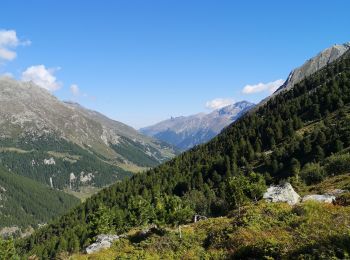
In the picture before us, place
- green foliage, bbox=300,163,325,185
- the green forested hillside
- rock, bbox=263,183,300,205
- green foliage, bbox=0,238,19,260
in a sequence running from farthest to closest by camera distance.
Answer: green foliage, bbox=0,238,19,260 → green foliage, bbox=300,163,325,185 → the green forested hillside → rock, bbox=263,183,300,205

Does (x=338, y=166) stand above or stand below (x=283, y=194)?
above

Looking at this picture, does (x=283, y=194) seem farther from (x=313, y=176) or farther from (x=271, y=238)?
(x=313, y=176)

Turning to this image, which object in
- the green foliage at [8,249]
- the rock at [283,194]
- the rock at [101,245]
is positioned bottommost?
the green foliage at [8,249]

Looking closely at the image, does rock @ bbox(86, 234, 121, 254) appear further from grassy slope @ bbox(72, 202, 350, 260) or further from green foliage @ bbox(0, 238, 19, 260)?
green foliage @ bbox(0, 238, 19, 260)

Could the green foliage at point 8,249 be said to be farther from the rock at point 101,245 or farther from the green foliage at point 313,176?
the green foliage at point 313,176

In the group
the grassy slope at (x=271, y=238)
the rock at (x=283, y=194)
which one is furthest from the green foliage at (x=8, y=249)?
the grassy slope at (x=271, y=238)

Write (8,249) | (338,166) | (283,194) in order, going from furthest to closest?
(8,249), (338,166), (283,194)

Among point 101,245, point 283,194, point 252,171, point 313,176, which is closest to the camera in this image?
point 101,245

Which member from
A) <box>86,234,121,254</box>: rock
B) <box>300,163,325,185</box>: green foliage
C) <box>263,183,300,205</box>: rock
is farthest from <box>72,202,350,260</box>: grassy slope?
<box>300,163,325,185</box>: green foliage

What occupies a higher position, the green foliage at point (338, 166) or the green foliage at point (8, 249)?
the green foliage at point (338, 166)

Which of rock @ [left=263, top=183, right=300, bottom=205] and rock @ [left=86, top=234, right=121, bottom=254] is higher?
rock @ [left=263, top=183, right=300, bottom=205]

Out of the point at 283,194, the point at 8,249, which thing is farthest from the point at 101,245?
the point at 8,249

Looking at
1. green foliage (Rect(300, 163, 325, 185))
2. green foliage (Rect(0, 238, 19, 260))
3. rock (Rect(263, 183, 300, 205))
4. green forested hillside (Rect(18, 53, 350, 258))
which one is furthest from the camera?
green foliage (Rect(0, 238, 19, 260))

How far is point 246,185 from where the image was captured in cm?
8094
